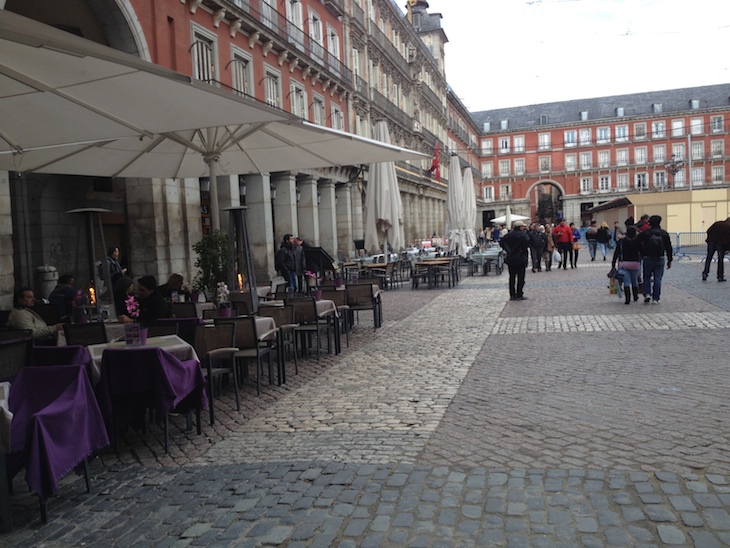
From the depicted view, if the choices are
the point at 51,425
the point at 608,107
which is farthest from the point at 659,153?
the point at 51,425

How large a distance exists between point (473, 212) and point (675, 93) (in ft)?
236

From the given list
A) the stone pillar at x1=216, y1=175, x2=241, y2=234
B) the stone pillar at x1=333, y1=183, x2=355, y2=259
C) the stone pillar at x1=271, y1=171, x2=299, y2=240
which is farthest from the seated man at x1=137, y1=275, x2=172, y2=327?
the stone pillar at x1=333, y1=183, x2=355, y2=259

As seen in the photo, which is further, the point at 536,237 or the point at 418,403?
the point at 536,237

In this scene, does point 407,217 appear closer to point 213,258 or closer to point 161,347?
point 213,258

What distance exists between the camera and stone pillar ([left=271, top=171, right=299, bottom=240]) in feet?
76.6

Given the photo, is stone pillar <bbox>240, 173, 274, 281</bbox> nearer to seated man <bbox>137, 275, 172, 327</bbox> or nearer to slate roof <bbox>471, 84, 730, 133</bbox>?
seated man <bbox>137, 275, 172, 327</bbox>

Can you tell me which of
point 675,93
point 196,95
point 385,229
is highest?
point 675,93

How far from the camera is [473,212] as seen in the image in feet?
79.0

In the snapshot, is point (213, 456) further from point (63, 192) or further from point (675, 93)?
point (675, 93)

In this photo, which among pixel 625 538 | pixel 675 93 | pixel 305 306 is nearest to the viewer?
pixel 625 538

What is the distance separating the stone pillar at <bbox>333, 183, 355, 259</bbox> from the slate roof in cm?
6020

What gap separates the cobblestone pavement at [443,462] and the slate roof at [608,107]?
267ft

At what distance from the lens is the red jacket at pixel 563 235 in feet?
74.1

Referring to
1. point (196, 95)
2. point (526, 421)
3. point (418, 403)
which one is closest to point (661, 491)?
point (526, 421)
